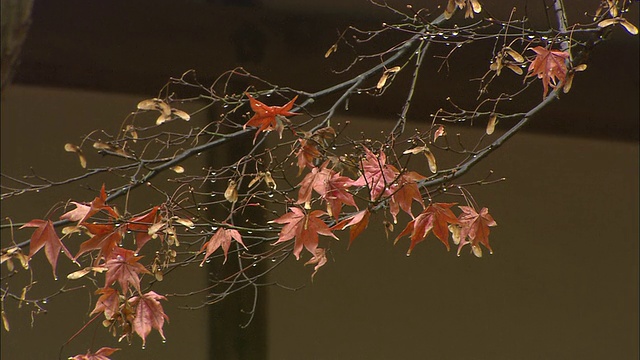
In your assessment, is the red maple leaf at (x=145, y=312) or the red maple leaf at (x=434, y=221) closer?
the red maple leaf at (x=434, y=221)

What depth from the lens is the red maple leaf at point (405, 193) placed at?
1.63m

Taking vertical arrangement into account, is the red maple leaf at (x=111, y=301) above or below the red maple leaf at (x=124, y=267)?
below

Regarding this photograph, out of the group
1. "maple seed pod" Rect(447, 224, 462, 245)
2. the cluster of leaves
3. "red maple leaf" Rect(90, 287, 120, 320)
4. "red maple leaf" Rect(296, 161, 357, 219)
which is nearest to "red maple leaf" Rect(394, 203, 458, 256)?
"maple seed pod" Rect(447, 224, 462, 245)

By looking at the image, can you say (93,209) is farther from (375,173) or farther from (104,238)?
(375,173)

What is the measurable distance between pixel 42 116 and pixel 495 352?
65.5 inches

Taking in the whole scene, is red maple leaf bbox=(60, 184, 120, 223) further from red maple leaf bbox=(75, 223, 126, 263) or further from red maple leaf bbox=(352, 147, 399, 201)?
red maple leaf bbox=(352, 147, 399, 201)

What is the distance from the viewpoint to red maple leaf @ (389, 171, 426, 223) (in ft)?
5.36

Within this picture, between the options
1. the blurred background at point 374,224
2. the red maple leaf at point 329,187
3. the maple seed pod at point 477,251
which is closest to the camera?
the red maple leaf at point 329,187

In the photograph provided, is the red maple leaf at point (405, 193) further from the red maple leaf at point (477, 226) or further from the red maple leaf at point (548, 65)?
the red maple leaf at point (548, 65)

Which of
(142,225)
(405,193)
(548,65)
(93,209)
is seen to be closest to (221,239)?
(142,225)

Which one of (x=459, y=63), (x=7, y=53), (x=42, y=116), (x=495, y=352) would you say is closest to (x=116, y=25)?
(x=42, y=116)

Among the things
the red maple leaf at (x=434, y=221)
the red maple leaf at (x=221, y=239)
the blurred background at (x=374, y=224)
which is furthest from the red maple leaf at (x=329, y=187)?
the blurred background at (x=374, y=224)

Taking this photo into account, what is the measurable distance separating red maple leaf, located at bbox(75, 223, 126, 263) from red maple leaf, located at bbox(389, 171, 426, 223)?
52 centimetres

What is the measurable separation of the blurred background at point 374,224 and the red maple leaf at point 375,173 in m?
1.01
